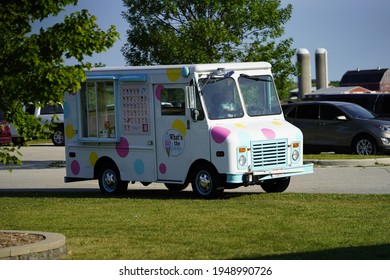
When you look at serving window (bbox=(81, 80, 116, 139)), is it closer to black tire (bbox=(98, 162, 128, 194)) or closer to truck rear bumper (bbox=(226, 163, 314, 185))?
black tire (bbox=(98, 162, 128, 194))

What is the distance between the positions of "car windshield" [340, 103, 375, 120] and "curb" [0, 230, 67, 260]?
1693cm

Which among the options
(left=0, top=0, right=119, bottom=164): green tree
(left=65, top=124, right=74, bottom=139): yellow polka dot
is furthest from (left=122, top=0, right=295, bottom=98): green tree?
(left=0, top=0, right=119, bottom=164): green tree

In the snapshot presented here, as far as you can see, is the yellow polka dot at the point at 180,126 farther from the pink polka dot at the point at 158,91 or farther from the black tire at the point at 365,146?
the black tire at the point at 365,146

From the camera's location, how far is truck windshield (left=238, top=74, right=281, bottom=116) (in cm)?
1766

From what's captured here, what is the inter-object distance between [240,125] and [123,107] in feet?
8.24

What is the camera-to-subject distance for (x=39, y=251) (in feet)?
33.9

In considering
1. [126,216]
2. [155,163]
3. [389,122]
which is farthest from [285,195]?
[389,122]

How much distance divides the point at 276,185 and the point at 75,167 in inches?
164

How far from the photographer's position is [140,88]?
59.4 feet

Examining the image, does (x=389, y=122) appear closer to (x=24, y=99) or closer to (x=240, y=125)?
(x=240, y=125)

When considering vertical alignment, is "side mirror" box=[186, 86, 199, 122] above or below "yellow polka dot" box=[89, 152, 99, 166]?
above

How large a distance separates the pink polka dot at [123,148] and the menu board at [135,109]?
0.61 feet

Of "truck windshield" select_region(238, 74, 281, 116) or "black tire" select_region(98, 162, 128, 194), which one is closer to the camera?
"truck windshield" select_region(238, 74, 281, 116)

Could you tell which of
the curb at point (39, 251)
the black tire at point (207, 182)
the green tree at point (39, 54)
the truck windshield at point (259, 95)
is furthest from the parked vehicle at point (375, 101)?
the curb at point (39, 251)
